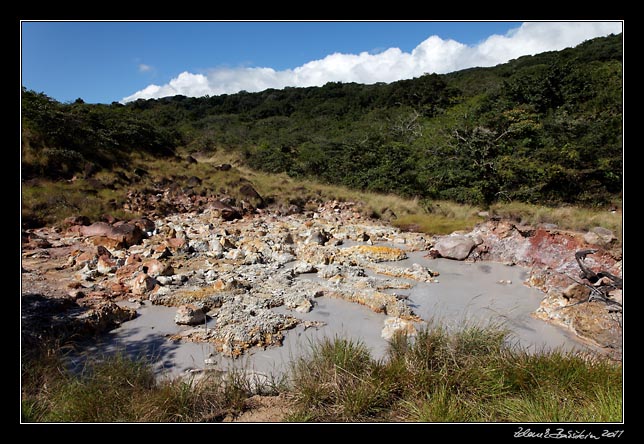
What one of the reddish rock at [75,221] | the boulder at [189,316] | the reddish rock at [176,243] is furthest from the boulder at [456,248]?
the reddish rock at [75,221]

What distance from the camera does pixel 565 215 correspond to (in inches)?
388

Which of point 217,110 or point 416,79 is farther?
point 217,110

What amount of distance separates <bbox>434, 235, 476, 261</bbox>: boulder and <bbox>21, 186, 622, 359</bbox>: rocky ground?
0.02 metres

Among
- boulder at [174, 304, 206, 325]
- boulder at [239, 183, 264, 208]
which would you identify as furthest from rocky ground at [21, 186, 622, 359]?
boulder at [239, 183, 264, 208]

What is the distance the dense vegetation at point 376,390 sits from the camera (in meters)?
2.20

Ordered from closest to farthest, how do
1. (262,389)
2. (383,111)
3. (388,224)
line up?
(262,389) < (388,224) < (383,111)

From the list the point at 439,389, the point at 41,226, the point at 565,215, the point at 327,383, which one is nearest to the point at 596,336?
the point at 439,389

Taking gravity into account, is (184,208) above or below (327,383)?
above

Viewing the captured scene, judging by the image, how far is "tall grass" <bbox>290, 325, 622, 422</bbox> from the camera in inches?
87.6

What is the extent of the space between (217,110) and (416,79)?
22005 millimetres

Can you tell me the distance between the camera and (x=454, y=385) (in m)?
2.49

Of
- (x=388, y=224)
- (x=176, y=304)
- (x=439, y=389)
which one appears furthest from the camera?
(x=388, y=224)

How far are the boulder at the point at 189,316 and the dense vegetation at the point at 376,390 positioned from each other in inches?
55.0

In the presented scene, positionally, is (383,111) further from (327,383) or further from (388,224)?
(327,383)
